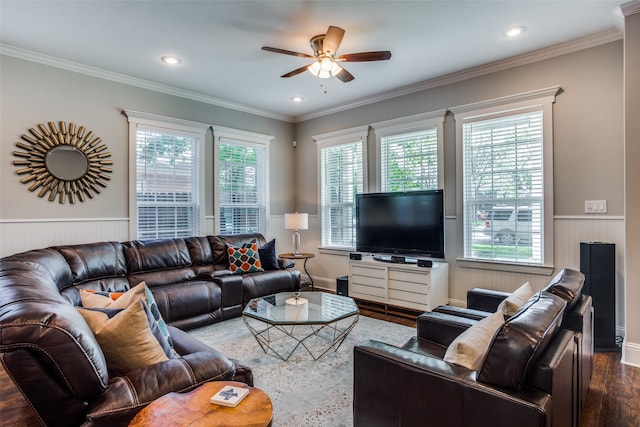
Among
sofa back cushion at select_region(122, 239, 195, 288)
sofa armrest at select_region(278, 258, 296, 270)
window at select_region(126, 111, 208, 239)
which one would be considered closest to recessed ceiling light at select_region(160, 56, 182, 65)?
window at select_region(126, 111, 208, 239)

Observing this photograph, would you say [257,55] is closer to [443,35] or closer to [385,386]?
[443,35]

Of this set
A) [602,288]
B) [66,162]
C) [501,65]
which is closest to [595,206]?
[602,288]

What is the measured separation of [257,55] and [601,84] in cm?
340

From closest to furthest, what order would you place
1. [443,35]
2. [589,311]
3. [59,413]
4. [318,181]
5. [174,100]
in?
[59,413]
[589,311]
[443,35]
[174,100]
[318,181]

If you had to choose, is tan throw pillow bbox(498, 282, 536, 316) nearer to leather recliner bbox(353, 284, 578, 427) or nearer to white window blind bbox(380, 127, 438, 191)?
leather recliner bbox(353, 284, 578, 427)

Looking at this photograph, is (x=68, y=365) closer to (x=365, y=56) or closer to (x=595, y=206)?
(x=365, y=56)

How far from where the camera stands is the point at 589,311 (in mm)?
2164

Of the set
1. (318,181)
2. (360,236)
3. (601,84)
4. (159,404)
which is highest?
(601,84)

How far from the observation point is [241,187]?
540cm

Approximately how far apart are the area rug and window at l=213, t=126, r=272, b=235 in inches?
76.7

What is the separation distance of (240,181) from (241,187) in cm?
10

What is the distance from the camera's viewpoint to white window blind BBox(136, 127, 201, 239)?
171 inches

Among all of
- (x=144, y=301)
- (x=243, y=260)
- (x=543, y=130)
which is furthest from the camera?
(x=243, y=260)

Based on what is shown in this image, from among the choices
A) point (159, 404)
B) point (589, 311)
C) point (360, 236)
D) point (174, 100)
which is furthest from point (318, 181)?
point (159, 404)
